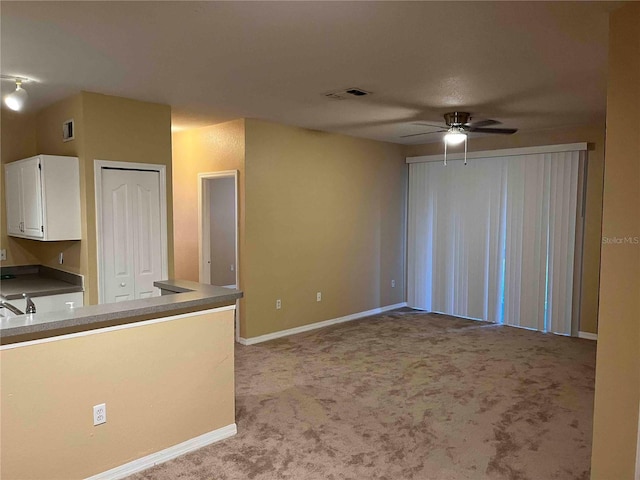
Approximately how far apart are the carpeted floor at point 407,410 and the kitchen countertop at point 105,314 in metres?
0.93

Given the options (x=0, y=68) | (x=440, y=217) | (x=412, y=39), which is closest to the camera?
(x=412, y=39)

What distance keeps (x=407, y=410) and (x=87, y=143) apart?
348cm

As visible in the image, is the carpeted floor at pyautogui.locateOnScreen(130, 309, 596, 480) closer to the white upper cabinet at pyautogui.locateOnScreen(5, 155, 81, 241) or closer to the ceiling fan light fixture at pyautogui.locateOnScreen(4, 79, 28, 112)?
the white upper cabinet at pyautogui.locateOnScreen(5, 155, 81, 241)

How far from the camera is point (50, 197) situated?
3938 mm

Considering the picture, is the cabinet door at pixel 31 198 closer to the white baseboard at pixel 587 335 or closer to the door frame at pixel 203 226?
the door frame at pixel 203 226

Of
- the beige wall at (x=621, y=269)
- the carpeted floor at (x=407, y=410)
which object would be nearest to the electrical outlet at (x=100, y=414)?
the carpeted floor at (x=407, y=410)

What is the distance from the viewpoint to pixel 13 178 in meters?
4.41

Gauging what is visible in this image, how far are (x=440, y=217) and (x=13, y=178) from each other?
536 cm

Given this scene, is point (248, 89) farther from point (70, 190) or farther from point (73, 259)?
point (73, 259)

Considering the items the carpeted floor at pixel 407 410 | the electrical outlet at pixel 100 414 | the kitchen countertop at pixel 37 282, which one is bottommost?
the carpeted floor at pixel 407 410

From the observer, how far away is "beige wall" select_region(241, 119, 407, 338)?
5359 millimetres

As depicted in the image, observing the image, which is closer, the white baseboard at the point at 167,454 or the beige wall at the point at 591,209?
the white baseboard at the point at 167,454

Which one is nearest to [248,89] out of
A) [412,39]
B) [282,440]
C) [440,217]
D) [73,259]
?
[412,39]

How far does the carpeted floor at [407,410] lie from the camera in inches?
111
